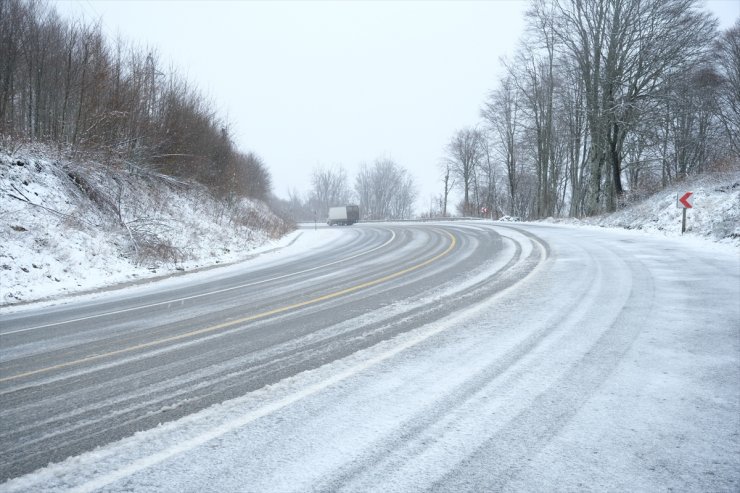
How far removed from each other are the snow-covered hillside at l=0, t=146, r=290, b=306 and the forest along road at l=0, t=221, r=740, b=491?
4105 mm

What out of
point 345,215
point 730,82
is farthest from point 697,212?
point 345,215

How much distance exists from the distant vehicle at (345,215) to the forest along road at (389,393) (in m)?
40.7

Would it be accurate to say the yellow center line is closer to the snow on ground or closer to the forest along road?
the forest along road

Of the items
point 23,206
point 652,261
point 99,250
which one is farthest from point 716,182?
point 23,206

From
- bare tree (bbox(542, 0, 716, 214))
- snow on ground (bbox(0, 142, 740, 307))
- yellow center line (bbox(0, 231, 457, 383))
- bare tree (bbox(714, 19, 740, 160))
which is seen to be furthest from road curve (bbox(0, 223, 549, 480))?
bare tree (bbox(714, 19, 740, 160))

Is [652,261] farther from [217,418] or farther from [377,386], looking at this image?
→ [217,418]

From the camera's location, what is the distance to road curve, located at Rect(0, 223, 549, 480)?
10.4ft

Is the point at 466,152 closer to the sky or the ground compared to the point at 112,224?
closer to the sky

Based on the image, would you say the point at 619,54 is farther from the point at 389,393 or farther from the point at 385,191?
the point at 385,191

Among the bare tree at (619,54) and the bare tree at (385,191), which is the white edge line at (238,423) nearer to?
the bare tree at (619,54)

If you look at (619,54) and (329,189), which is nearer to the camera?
(619,54)

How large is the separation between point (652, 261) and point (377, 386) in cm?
925

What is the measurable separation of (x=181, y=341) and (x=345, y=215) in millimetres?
42918

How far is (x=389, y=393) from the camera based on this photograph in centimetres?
339
